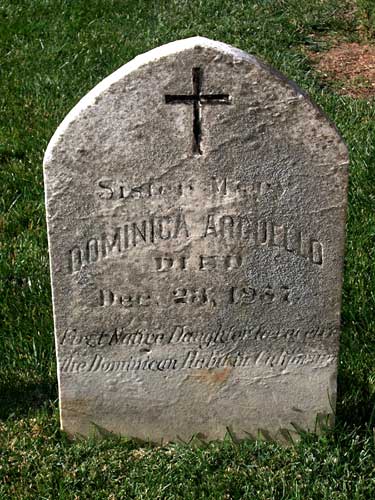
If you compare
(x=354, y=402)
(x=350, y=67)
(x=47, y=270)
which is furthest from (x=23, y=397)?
(x=350, y=67)

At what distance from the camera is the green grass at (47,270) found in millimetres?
3465

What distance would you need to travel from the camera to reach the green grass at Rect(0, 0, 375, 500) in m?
3.46

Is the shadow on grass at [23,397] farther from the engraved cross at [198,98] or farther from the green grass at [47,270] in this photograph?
the engraved cross at [198,98]

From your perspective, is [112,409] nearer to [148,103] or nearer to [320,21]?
[148,103]

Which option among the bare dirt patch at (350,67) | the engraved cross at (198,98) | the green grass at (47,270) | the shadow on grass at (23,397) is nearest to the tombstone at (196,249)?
the engraved cross at (198,98)

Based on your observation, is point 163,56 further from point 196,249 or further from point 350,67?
point 350,67

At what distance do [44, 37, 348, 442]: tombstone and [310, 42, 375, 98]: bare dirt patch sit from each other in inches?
146

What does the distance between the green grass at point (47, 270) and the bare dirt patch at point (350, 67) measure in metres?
0.12

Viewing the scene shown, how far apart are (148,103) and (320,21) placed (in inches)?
205

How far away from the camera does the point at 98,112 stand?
10.1 ft

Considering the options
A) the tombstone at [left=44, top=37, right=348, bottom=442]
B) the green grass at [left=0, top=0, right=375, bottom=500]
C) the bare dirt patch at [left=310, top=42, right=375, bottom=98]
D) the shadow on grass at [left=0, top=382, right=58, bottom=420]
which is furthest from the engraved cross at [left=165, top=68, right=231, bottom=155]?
the bare dirt patch at [left=310, top=42, right=375, bottom=98]

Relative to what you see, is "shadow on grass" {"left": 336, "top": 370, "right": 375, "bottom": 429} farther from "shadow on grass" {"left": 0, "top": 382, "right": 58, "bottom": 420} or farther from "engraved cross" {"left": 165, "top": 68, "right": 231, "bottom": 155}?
"engraved cross" {"left": 165, "top": 68, "right": 231, "bottom": 155}

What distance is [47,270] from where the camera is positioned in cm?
469

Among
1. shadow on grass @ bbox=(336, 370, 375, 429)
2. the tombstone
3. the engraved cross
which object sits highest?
the engraved cross
